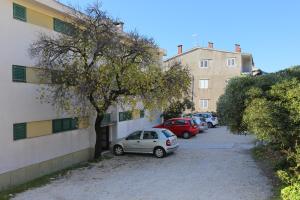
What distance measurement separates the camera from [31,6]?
18953mm

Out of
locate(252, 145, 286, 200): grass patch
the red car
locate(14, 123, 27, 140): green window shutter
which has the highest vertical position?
locate(14, 123, 27, 140): green window shutter

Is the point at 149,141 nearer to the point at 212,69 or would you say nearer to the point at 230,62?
the point at 212,69

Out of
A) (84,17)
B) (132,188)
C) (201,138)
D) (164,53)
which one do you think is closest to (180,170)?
(132,188)

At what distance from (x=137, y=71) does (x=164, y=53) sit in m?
16.0

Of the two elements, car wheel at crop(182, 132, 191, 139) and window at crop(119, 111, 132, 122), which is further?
car wheel at crop(182, 132, 191, 139)

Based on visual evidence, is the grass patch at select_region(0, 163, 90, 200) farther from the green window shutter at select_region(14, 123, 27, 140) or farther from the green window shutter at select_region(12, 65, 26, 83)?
the green window shutter at select_region(12, 65, 26, 83)

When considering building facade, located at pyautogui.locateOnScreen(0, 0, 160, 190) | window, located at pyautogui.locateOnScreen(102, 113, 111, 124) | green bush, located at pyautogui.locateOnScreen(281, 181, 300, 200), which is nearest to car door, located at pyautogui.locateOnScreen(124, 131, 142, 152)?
window, located at pyautogui.locateOnScreen(102, 113, 111, 124)

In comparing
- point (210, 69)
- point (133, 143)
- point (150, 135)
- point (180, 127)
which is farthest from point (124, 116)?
point (210, 69)

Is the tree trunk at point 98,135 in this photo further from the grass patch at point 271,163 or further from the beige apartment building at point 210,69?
the beige apartment building at point 210,69

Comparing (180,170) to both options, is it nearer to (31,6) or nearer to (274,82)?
(274,82)

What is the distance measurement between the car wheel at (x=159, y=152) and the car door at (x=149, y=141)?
23 cm

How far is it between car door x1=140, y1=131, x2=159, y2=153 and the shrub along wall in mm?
8766

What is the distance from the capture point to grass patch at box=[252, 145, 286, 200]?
625 inches

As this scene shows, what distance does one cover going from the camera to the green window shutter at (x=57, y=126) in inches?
815
